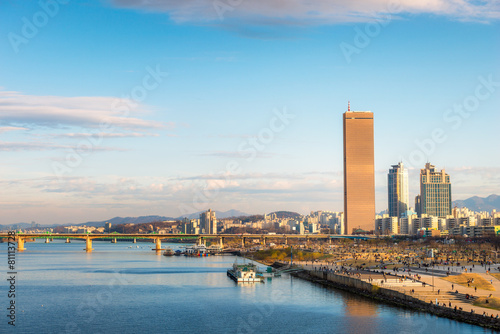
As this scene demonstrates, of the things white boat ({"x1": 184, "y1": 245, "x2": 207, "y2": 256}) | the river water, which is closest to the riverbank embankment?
the river water

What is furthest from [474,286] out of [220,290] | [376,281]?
[220,290]

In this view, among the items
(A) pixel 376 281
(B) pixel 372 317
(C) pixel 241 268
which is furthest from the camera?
(C) pixel 241 268

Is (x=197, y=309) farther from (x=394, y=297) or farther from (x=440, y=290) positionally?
(x=440, y=290)

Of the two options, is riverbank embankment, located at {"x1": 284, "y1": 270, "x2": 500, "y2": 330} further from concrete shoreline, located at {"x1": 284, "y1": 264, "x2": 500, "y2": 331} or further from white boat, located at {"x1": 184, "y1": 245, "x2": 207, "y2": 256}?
white boat, located at {"x1": 184, "y1": 245, "x2": 207, "y2": 256}

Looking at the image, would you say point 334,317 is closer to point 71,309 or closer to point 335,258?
point 71,309

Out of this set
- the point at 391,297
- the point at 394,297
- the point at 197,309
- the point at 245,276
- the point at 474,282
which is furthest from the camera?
the point at 245,276

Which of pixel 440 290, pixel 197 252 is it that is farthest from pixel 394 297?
pixel 197 252
